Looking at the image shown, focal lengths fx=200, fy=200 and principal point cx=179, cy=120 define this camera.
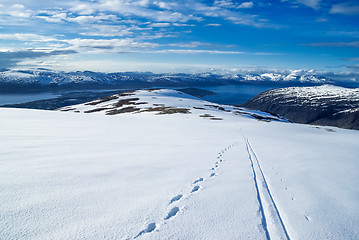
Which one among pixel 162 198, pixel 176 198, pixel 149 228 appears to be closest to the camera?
pixel 149 228

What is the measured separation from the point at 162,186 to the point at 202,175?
2045mm

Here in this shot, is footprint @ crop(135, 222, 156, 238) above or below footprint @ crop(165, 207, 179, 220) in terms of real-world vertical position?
above

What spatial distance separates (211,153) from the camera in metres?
11.8

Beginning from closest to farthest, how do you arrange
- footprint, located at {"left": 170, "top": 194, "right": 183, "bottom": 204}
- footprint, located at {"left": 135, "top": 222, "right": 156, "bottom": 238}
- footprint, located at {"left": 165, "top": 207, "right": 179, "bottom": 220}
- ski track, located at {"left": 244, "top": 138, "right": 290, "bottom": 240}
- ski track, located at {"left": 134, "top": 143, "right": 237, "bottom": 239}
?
footprint, located at {"left": 135, "top": 222, "right": 156, "bottom": 238} → ski track, located at {"left": 134, "top": 143, "right": 237, "bottom": 239} → ski track, located at {"left": 244, "top": 138, "right": 290, "bottom": 240} → footprint, located at {"left": 165, "top": 207, "right": 179, "bottom": 220} → footprint, located at {"left": 170, "top": 194, "right": 183, "bottom": 204}

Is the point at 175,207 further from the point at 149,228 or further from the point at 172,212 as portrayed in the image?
the point at 149,228

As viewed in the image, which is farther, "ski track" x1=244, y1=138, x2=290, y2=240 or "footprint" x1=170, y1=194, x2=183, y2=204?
"footprint" x1=170, y1=194, x2=183, y2=204

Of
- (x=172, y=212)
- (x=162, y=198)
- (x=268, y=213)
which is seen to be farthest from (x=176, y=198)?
(x=268, y=213)

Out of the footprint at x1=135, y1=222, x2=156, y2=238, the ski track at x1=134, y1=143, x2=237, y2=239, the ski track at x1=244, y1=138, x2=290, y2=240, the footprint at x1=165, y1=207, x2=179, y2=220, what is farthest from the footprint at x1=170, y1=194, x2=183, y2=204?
the ski track at x1=244, y1=138, x2=290, y2=240

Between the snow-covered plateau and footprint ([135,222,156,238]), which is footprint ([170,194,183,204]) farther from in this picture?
footprint ([135,222,156,238])

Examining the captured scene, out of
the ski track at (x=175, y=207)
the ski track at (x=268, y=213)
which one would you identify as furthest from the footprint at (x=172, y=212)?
the ski track at (x=268, y=213)

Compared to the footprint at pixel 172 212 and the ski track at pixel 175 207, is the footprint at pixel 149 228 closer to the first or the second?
the ski track at pixel 175 207

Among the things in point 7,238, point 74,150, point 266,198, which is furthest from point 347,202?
point 74,150

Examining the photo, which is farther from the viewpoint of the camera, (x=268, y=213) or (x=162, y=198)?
(x=162, y=198)

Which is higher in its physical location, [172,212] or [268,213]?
[172,212]
